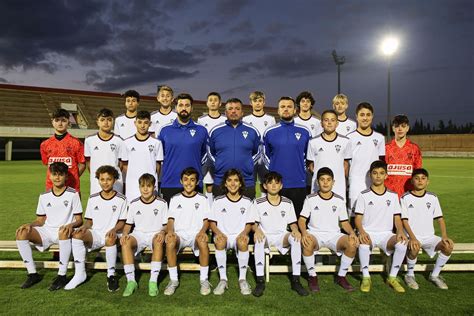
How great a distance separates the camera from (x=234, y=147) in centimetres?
530

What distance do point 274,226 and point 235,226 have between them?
1.54ft

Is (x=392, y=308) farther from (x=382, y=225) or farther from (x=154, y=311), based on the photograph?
(x=154, y=311)

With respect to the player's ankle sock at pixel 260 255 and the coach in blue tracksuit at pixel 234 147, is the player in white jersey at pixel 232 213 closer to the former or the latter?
the player's ankle sock at pixel 260 255

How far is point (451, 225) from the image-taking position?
7.56 meters

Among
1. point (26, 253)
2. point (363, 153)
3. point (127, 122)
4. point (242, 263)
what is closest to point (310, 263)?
point (242, 263)

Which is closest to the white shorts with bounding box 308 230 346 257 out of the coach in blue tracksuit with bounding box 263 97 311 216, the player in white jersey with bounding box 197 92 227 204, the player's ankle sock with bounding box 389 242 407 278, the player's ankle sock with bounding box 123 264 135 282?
the player's ankle sock with bounding box 389 242 407 278

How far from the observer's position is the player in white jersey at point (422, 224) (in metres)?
4.48

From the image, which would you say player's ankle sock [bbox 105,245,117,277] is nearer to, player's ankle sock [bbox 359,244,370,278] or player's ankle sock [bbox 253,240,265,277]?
player's ankle sock [bbox 253,240,265,277]

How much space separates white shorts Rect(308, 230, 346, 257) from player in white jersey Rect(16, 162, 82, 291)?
2.87 m

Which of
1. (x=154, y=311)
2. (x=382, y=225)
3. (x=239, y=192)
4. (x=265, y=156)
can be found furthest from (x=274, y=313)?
(x=265, y=156)

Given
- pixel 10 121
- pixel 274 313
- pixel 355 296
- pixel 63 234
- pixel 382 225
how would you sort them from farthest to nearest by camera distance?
pixel 10 121, pixel 382 225, pixel 63 234, pixel 355 296, pixel 274 313

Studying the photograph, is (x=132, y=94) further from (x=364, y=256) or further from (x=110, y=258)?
(x=364, y=256)

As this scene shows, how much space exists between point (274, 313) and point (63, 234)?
251cm

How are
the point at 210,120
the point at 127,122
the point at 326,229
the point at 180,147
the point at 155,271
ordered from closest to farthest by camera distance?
the point at 155,271
the point at 326,229
the point at 180,147
the point at 127,122
the point at 210,120
